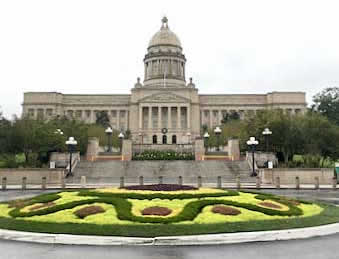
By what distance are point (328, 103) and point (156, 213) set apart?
68093mm

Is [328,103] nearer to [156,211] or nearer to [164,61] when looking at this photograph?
[164,61]

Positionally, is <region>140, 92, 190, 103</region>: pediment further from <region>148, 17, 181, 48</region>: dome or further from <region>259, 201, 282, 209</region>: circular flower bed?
<region>259, 201, 282, 209</region>: circular flower bed

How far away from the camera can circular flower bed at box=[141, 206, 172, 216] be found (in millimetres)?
11078

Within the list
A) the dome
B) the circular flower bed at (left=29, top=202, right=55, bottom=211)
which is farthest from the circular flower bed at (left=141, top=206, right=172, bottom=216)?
the dome

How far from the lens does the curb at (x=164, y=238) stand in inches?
360

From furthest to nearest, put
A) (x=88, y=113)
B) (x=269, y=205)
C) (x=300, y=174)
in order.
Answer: (x=88, y=113) → (x=300, y=174) → (x=269, y=205)

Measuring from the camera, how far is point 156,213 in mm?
11078

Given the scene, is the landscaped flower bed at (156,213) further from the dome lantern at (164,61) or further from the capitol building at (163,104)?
the dome lantern at (164,61)

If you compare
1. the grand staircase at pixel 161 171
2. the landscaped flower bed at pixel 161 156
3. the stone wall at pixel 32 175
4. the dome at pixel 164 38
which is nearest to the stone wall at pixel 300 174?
the grand staircase at pixel 161 171

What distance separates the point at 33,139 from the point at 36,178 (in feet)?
16.1

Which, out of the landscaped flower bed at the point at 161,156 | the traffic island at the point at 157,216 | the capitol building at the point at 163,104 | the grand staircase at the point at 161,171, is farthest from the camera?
the capitol building at the point at 163,104

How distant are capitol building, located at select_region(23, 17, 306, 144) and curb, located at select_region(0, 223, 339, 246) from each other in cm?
9414

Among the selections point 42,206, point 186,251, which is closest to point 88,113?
point 42,206

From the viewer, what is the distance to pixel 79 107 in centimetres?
11294
